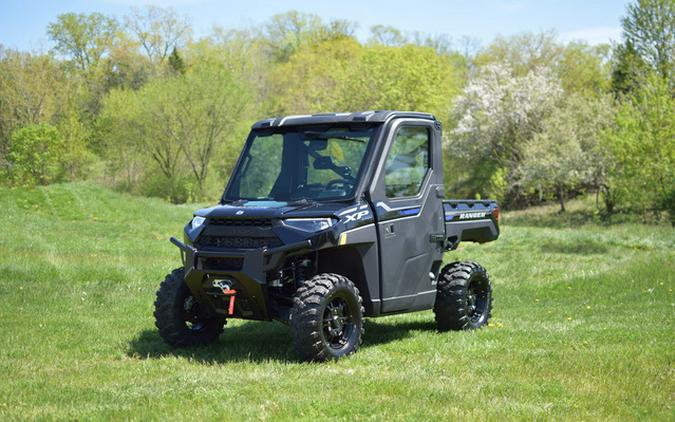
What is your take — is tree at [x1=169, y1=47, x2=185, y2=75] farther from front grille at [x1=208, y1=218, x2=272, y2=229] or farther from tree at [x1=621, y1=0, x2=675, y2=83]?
front grille at [x1=208, y1=218, x2=272, y2=229]

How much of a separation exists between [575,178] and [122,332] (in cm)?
3458

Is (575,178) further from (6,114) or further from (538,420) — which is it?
(6,114)

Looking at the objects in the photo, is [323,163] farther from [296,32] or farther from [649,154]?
[296,32]

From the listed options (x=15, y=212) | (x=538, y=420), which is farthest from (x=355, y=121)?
(x=15, y=212)

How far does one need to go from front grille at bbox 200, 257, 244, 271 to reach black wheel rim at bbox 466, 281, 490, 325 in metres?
3.52

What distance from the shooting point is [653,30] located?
52156 mm

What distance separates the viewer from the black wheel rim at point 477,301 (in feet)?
35.5

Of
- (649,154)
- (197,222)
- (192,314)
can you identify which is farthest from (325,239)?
(649,154)

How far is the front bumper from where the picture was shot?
8289 millimetres

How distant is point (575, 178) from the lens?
41.6m

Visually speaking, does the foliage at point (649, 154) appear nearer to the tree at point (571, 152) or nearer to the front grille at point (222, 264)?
the tree at point (571, 152)

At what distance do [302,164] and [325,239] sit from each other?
1.47 metres

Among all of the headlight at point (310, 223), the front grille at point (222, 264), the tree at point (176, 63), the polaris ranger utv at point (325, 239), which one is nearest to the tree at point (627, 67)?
the tree at point (176, 63)

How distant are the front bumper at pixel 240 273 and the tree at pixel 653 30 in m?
47.0
